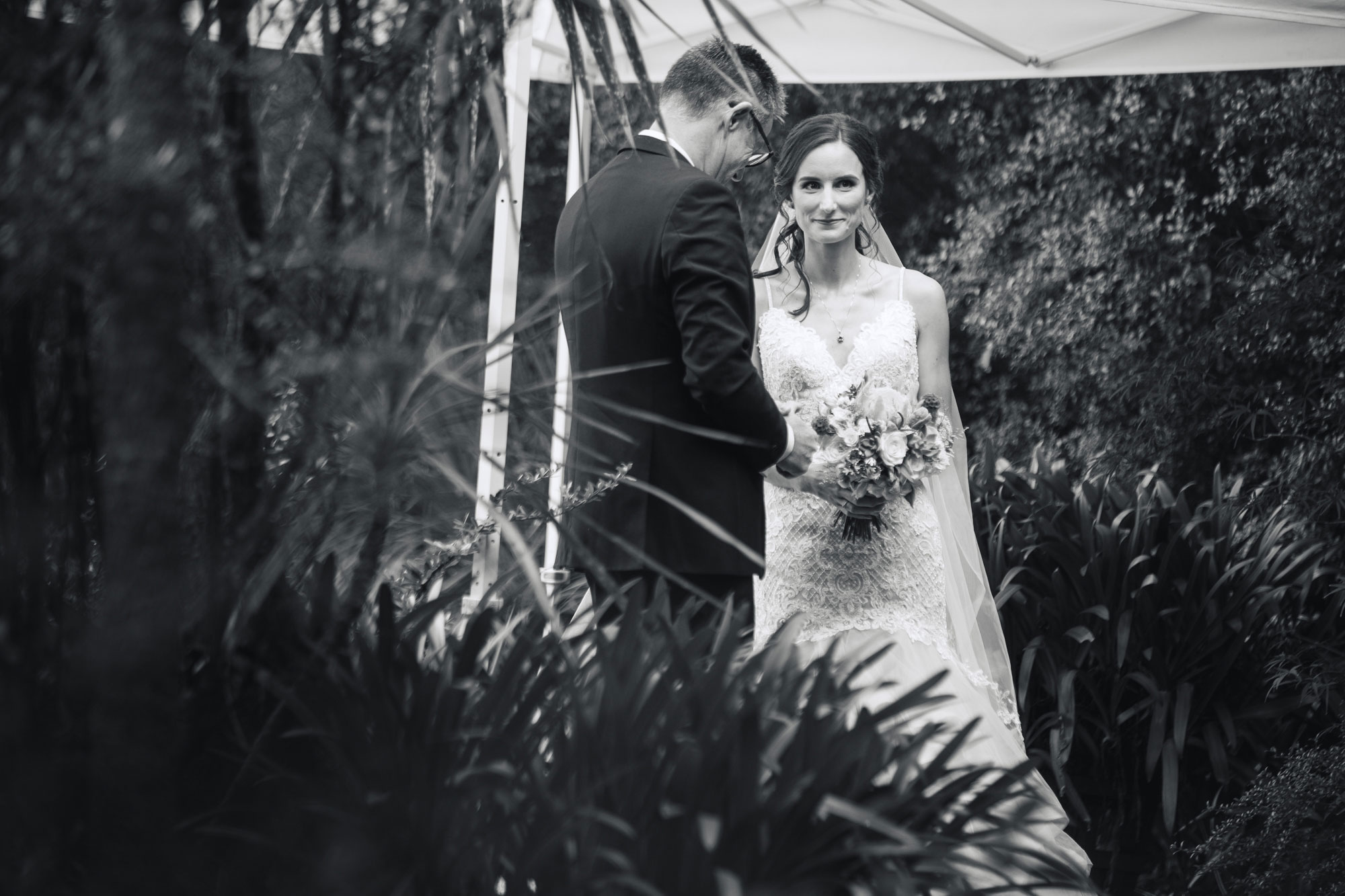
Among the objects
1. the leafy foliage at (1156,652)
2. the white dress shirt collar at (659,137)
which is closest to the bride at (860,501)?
the white dress shirt collar at (659,137)

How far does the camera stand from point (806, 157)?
3.95 m

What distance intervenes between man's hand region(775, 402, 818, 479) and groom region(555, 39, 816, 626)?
2.4 inches

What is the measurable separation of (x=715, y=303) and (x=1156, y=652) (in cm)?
293

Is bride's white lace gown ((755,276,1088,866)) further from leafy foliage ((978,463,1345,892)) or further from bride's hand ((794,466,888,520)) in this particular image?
leafy foliage ((978,463,1345,892))

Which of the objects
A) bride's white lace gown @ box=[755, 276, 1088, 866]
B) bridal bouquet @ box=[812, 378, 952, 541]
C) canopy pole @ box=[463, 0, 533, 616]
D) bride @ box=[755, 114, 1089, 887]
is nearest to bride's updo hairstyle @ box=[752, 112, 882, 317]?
bride @ box=[755, 114, 1089, 887]

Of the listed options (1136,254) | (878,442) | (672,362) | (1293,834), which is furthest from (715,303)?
(1136,254)

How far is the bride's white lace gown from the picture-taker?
3703 mm

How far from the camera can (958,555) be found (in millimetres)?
4164

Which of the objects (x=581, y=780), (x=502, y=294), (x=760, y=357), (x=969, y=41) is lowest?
(x=581, y=780)

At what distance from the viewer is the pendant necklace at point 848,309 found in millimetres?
4016

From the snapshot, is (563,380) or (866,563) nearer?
(563,380)

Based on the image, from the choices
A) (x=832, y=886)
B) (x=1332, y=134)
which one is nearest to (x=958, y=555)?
(x=832, y=886)

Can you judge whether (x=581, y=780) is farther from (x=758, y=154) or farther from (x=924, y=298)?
(x=924, y=298)

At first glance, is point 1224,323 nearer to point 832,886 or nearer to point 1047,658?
point 1047,658
